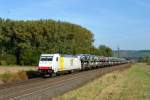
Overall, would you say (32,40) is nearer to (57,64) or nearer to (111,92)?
(57,64)

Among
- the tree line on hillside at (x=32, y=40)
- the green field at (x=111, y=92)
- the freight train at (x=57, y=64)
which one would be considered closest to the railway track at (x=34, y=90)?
the green field at (x=111, y=92)

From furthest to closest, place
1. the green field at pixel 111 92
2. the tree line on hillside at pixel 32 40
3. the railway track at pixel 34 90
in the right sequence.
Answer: the tree line on hillside at pixel 32 40, the railway track at pixel 34 90, the green field at pixel 111 92

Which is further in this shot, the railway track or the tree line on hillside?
the tree line on hillside

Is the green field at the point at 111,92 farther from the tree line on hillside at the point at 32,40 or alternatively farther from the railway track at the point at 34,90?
the tree line on hillside at the point at 32,40

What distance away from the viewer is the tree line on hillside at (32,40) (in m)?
101

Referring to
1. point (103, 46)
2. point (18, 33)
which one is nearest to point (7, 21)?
point (18, 33)

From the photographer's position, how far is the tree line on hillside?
3959 inches

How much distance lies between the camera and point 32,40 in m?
107

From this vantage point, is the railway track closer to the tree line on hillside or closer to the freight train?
the freight train

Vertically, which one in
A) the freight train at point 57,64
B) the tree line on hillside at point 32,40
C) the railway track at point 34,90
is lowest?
the railway track at point 34,90

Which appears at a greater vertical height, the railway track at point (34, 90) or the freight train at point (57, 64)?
the freight train at point (57, 64)

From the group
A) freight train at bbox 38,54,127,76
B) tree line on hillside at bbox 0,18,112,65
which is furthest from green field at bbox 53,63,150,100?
tree line on hillside at bbox 0,18,112,65

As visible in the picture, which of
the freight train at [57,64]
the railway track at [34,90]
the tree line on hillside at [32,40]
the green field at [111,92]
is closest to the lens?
the green field at [111,92]

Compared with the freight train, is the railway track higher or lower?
lower
